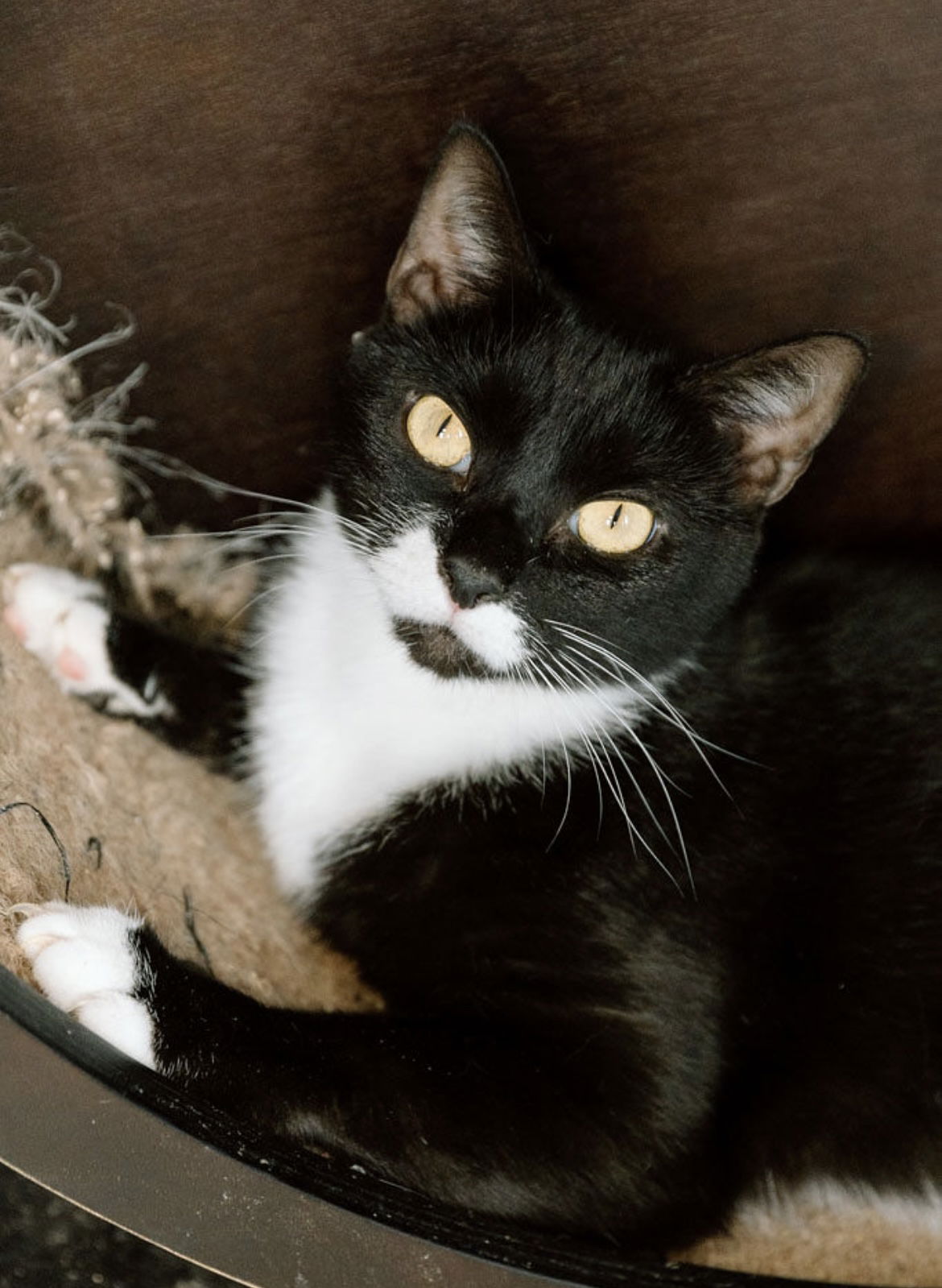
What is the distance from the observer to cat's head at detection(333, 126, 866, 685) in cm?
109

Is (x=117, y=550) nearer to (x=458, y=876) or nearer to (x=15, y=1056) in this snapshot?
(x=458, y=876)

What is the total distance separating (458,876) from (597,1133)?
274mm

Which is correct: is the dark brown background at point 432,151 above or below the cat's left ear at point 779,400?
above

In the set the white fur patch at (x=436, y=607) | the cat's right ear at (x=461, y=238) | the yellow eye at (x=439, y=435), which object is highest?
the cat's right ear at (x=461, y=238)

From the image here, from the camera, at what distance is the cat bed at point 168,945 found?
3.01ft

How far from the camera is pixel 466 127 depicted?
1.06 m

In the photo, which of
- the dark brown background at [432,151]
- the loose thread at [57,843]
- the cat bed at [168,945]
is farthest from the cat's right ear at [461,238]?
the loose thread at [57,843]

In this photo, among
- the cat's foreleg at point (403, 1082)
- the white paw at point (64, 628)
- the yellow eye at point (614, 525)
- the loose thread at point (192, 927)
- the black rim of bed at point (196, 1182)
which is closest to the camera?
the black rim of bed at point (196, 1182)

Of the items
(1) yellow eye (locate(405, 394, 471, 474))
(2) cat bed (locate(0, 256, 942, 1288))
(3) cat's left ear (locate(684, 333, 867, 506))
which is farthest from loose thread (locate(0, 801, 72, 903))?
(3) cat's left ear (locate(684, 333, 867, 506))

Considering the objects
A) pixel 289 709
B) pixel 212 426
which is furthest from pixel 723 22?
pixel 289 709

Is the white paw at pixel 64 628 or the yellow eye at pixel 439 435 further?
the white paw at pixel 64 628

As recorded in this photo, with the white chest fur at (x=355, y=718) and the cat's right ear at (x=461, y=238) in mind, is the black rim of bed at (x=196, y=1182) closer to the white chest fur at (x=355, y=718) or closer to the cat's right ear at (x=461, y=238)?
the white chest fur at (x=355, y=718)

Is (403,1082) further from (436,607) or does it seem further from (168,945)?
(436,607)

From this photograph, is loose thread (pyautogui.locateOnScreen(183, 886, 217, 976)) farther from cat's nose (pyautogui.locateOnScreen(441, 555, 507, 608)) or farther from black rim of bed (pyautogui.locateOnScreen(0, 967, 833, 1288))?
cat's nose (pyautogui.locateOnScreen(441, 555, 507, 608))
